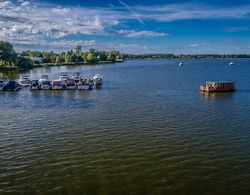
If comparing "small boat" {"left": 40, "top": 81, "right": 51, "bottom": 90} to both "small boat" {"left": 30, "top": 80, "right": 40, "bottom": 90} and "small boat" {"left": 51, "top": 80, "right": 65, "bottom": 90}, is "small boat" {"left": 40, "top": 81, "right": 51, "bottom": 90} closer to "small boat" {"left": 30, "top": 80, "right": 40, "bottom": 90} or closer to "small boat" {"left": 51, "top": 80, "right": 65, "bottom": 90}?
"small boat" {"left": 30, "top": 80, "right": 40, "bottom": 90}

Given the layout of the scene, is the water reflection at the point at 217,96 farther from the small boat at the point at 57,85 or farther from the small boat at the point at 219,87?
the small boat at the point at 57,85

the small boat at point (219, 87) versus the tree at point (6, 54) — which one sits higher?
the tree at point (6, 54)

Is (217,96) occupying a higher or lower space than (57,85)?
lower

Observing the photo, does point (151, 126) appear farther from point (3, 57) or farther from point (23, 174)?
point (3, 57)

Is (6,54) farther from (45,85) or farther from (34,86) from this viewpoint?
(45,85)

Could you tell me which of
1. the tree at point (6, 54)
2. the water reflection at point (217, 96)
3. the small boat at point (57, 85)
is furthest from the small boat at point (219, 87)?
the tree at point (6, 54)

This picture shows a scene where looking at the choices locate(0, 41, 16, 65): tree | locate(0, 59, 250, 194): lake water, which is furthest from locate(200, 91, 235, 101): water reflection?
locate(0, 41, 16, 65): tree

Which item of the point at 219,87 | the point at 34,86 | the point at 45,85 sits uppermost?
the point at 219,87

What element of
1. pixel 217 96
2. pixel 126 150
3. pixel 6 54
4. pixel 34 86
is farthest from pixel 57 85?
pixel 6 54

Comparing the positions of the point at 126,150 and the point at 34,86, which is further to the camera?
the point at 34,86

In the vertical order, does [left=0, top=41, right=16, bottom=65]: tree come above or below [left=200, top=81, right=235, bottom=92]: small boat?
above

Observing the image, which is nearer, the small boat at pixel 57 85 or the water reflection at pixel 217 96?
the water reflection at pixel 217 96

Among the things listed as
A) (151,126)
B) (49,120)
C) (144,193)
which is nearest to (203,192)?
(144,193)

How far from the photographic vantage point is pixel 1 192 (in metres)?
22.0
